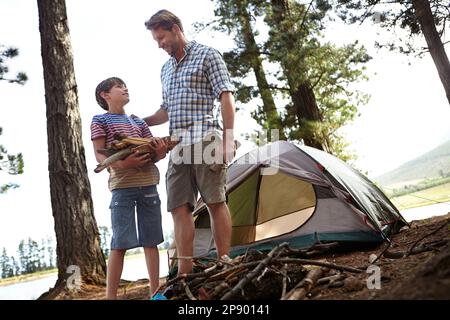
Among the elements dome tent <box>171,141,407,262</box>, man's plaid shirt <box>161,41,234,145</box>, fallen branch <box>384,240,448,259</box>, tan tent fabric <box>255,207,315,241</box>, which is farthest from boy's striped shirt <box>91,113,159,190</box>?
tan tent fabric <box>255,207,315,241</box>

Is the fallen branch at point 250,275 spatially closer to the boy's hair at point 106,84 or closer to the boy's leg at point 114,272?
the boy's leg at point 114,272

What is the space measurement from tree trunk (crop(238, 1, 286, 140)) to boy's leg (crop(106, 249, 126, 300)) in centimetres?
513

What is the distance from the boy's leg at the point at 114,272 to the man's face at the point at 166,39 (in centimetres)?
126

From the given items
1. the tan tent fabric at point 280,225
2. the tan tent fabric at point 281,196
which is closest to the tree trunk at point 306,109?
the tan tent fabric at point 281,196

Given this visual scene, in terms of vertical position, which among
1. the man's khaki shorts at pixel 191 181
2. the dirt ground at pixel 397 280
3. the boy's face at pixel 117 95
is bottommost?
the dirt ground at pixel 397 280

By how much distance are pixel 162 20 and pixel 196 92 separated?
1.54 ft

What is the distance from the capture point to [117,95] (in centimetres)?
249

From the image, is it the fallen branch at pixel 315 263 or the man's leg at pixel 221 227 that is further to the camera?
the man's leg at pixel 221 227

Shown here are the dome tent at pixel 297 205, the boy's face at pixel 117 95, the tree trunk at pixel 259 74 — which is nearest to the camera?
the boy's face at pixel 117 95

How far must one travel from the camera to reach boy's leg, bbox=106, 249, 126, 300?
7.29ft

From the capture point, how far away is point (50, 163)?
3.87 m

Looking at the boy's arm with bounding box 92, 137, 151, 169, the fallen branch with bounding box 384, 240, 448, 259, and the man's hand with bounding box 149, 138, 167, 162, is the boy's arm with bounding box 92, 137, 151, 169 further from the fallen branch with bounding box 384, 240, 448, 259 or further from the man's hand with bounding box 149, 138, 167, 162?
the fallen branch with bounding box 384, 240, 448, 259

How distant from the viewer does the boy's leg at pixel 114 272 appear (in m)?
2.22

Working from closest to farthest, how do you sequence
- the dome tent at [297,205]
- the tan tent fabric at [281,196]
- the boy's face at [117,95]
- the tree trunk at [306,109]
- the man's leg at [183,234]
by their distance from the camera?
the man's leg at [183,234]
the boy's face at [117,95]
the dome tent at [297,205]
the tan tent fabric at [281,196]
the tree trunk at [306,109]
